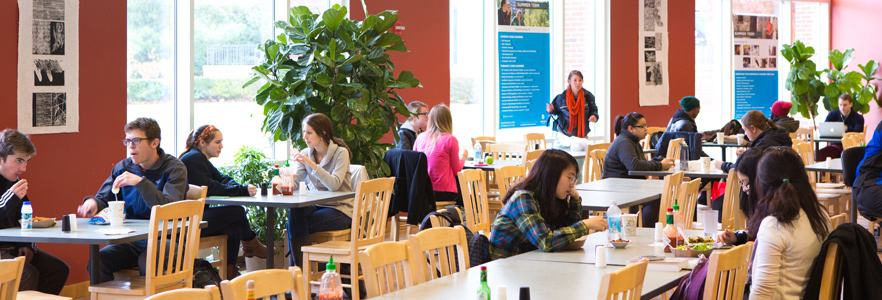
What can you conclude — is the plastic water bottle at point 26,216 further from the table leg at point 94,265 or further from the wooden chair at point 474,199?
the wooden chair at point 474,199

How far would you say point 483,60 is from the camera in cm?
1080

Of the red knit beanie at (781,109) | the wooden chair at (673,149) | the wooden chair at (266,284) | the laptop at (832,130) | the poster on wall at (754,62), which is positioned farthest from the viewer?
the poster on wall at (754,62)

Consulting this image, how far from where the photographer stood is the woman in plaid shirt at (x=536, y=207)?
4.02 metres

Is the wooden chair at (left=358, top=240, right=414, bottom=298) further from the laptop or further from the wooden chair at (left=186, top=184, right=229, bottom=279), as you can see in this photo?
the laptop

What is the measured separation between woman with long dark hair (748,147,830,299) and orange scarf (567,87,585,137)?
7.42 m

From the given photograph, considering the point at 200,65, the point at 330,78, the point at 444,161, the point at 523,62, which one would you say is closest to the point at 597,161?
the point at 444,161

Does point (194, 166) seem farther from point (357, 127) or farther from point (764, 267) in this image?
point (764, 267)

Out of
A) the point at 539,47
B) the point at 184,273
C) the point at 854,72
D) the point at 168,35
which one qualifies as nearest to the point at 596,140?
the point at 539,47

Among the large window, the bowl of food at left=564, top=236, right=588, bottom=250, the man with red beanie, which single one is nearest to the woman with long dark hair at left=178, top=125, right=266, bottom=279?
the large window

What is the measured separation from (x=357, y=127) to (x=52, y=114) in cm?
217

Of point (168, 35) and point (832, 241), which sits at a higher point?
point (168, 35)

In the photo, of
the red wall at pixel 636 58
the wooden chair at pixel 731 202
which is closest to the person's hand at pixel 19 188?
the wooden chair at pixel 731 202

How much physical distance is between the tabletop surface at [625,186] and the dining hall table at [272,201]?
70.2 inches

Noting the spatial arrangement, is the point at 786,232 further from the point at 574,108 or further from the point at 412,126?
the point at 574,108
